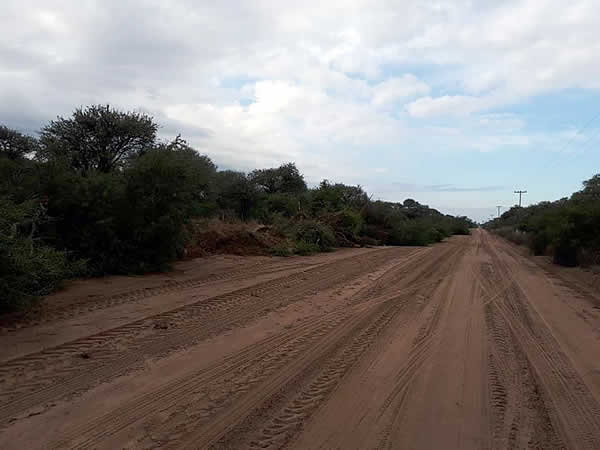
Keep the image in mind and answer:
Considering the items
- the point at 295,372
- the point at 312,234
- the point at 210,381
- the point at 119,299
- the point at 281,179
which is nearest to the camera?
the point at 210,381

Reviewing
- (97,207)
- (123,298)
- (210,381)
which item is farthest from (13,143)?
(210,381)

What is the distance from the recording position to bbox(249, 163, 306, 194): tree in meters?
51.0

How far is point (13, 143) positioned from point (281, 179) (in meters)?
30.5

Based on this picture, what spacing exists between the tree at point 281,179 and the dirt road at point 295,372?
3975 centimetres

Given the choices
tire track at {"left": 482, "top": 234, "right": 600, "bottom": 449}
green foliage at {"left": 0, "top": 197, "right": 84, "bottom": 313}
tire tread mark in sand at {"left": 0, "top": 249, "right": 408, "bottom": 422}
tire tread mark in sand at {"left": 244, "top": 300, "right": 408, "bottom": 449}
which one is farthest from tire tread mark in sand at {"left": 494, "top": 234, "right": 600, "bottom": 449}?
green foliage at {"left": 0, "top": 197, "right": 84, "bottom": 313}

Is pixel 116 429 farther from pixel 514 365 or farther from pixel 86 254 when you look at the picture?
pixel 86 254

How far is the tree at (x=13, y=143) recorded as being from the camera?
22.8 m

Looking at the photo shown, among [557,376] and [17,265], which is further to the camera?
[17,265]

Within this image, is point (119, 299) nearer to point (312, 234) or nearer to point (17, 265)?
point (17, 265)

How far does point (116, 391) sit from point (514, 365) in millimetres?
5306

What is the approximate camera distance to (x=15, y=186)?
38.5 feet

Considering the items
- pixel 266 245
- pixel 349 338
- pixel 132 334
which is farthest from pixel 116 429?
Result: pixel 266 245

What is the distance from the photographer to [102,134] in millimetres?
20750

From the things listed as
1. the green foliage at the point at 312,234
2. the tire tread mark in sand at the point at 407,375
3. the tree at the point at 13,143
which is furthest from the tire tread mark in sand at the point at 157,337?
the tree at the point at 13,143
